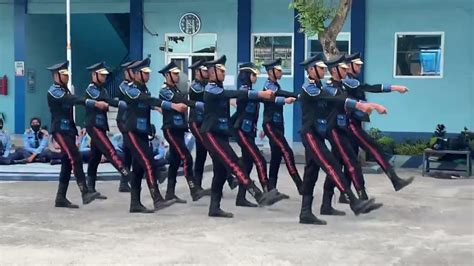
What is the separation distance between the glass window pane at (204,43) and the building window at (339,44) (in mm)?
2633

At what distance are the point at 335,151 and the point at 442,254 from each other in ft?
8.03

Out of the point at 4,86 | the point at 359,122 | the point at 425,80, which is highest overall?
the point at 425,80

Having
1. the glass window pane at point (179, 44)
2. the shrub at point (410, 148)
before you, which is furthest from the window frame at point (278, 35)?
the shrub at point (410, 148)

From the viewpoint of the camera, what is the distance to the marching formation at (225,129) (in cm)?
888

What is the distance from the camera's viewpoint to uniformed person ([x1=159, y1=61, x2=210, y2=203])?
32.8 feet

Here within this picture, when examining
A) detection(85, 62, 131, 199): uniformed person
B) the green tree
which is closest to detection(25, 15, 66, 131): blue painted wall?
the green tree

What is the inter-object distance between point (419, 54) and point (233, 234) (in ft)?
37.5

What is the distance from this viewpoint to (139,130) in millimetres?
9516

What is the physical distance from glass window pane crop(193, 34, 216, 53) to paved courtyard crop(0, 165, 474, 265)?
9297 millimetres

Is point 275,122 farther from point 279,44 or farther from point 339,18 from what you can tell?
point 279,44

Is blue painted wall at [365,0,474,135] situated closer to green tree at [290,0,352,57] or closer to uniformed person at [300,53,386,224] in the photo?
green tree at [290,0,352,57]

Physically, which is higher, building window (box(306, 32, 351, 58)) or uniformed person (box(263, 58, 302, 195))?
building window (box(306, 32, 351, 58))

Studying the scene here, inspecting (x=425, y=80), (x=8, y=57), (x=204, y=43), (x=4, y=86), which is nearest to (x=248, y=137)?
(x=425, y=80)

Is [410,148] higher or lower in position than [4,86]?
lower
